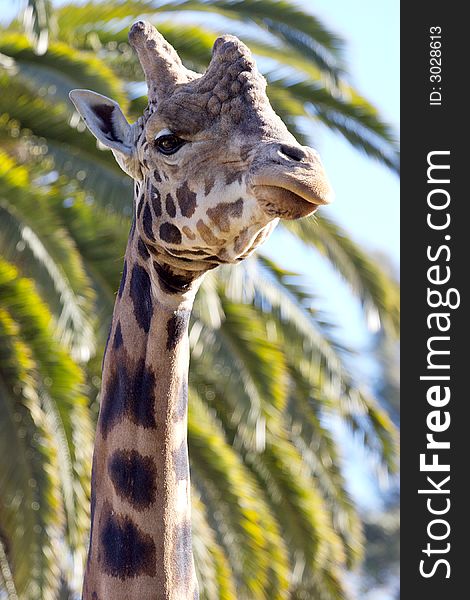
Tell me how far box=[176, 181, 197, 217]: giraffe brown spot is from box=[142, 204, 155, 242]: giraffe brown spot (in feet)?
0.69

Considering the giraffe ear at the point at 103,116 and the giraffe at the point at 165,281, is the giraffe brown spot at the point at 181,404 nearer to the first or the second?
the giraffe at the point at 165,281

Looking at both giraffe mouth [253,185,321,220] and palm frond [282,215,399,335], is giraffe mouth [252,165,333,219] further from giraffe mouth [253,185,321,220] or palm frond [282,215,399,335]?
palm frond [282,215,399,335]

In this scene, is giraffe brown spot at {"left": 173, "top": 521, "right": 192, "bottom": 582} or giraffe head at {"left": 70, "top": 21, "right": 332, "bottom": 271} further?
giraffe brown spot at {"left": 173, "top": 521, "right": 192, "bottom": 582}

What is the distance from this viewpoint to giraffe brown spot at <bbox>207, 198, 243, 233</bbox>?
3974mm

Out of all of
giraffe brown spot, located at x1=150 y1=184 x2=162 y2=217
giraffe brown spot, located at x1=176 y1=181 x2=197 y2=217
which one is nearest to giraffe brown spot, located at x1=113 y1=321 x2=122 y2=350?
giraffe brown spot, located at x1=150 y1=184 x2=162 y2=217

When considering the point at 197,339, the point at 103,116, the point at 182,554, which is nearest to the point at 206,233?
the point at 103,116

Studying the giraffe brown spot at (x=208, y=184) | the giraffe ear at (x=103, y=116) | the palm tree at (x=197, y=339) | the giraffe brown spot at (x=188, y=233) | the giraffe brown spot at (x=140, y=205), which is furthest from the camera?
the palm tree at (x=197, y=339)

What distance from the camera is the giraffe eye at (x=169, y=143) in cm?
424

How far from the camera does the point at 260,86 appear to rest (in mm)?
4129

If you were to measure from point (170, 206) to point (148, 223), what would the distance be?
0.17m

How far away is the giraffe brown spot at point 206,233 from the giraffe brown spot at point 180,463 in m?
0.73

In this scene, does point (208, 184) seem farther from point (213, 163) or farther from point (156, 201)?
point (156, 201)

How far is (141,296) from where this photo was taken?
449 cm

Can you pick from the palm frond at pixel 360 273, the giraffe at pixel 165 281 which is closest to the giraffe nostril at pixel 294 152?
the giraffe at pixel 165 281
